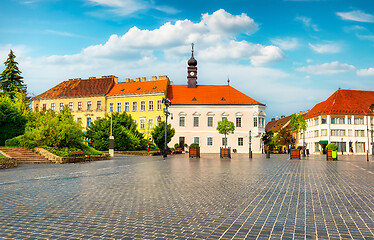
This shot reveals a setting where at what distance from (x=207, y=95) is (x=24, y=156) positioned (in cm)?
5114

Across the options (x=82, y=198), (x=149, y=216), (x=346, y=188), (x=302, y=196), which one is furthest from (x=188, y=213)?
(x=346, y=188)

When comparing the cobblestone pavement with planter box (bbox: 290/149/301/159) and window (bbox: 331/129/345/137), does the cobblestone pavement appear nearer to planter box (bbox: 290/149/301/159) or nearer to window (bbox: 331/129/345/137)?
planter box (bbox: 290/149/301/159)

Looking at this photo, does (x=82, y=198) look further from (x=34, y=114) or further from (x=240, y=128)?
(x=240, y=128)

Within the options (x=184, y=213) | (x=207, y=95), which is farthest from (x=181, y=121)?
(x=184, y=213)

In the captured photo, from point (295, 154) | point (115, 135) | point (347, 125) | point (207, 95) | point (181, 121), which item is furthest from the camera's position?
point (347, 125)

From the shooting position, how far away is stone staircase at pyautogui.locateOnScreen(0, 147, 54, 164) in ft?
78.0

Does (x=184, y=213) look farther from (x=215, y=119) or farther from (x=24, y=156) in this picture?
(x=215, y=119)

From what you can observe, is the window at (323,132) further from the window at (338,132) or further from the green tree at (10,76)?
the green tree at (10,76)

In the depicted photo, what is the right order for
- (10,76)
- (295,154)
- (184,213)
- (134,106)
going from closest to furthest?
(184,213) → (295,154) → (10,76) → (134,106)

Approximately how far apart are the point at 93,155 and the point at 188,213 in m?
24.6

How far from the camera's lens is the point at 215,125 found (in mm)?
70125

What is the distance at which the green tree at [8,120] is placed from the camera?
105 feet

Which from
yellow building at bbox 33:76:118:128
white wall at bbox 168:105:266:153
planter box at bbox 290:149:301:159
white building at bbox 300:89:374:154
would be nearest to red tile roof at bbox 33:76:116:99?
yellow building at bbox 33:76:118:128

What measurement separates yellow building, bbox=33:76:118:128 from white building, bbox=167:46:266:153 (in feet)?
49.4
